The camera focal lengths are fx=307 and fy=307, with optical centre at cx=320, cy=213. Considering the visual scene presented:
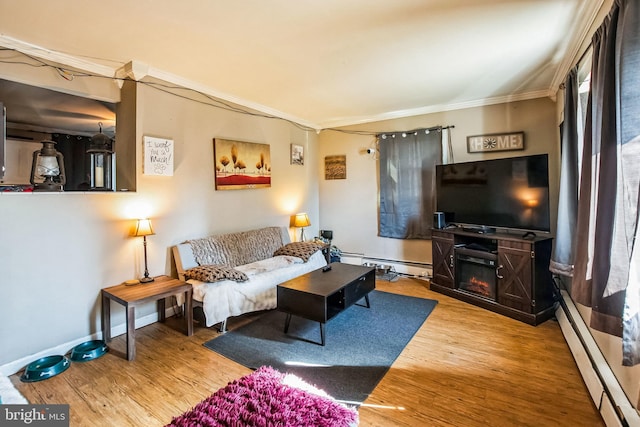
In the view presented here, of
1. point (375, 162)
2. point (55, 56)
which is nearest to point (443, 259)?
point (375, 162)

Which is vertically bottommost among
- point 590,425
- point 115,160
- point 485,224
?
point 590,425

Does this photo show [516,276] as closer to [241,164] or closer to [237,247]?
[237,247]

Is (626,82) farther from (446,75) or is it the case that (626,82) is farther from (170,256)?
(170,256)

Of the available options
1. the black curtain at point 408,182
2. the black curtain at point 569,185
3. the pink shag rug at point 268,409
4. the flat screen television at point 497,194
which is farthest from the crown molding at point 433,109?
the pink shag rug at point 268,409

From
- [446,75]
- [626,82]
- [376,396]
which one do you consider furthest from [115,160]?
[626,82]

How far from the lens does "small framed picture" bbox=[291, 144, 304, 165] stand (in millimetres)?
4914

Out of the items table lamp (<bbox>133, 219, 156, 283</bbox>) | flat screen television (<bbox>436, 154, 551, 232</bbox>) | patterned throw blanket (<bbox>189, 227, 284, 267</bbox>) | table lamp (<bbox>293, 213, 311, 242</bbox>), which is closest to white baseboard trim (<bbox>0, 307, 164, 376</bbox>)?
table lamp (<bbox>133, 219, 156, 283</bbox>)

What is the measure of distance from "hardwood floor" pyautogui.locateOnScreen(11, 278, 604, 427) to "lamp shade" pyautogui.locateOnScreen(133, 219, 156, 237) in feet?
3.06

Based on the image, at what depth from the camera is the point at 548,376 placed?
7.04 ft

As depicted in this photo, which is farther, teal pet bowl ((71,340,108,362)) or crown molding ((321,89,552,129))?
crown molding ((321,89,552,129))

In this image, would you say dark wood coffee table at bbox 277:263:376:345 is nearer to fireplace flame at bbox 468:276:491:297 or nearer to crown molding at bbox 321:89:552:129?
fireplace flame at bbox 468:276:491:297

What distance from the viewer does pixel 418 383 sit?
209cm

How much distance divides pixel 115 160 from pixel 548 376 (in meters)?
4.24

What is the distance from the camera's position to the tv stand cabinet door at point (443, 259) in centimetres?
374
